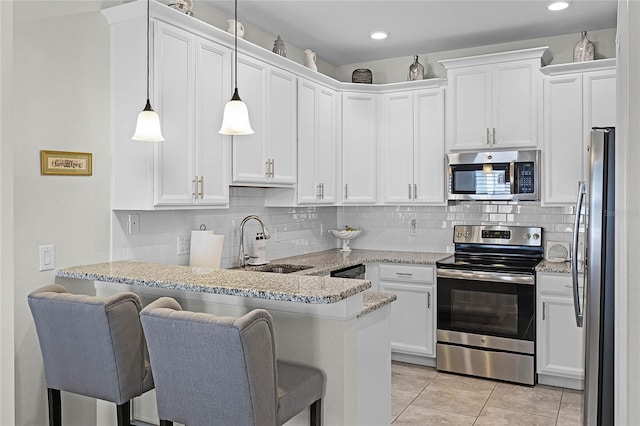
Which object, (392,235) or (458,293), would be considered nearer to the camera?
(458,293)

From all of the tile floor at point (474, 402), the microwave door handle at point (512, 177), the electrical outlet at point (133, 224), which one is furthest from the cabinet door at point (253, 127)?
the microwave door handle at point (512, 177)

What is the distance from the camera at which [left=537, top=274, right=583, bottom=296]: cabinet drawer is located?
152 inches

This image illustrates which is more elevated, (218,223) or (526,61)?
(526,61)

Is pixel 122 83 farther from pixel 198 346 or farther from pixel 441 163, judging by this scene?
pixel 441 163

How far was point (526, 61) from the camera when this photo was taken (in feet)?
13.8

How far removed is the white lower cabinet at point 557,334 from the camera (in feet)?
12.7

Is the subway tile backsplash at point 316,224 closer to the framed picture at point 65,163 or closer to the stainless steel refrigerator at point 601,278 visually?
the framed picture at point 65,163

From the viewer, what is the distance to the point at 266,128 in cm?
381

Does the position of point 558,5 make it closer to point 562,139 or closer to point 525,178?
point 562,139

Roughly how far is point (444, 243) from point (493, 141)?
1087 mm

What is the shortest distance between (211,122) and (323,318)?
5.30ft

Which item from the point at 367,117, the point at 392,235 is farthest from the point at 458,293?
the point at 367,117

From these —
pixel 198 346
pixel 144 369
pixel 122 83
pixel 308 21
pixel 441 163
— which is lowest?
pixel 144 369

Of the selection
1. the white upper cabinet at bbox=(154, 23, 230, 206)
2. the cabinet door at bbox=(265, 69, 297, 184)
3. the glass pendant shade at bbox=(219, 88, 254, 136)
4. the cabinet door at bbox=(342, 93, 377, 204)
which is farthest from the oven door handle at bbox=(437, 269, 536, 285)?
the glass pendant shade at bbox=(219, 88, 254, 136)
